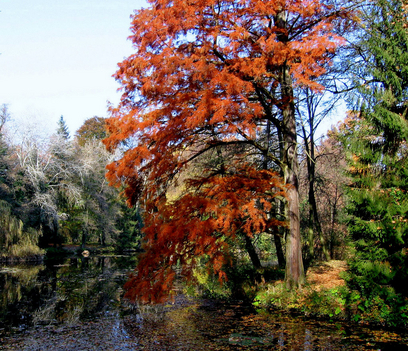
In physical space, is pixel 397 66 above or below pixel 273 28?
below

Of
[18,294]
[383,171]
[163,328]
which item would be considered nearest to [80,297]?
[18,294]

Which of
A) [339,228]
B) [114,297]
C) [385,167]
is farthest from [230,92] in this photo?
[339,228]

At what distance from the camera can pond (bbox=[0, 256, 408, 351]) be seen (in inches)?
273

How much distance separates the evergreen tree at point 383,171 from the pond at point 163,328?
3.97ft

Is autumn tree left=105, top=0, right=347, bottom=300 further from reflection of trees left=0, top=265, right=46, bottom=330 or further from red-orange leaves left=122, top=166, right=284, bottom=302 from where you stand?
reflection of trees left=0, top=265, right=46, bottom=330

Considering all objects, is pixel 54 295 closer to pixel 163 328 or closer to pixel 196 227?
pixel 163 328

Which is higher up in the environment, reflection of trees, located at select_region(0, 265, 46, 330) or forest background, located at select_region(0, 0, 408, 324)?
forest background, located at select_region(0, 0, 408, 324)

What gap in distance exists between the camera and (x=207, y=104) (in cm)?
823

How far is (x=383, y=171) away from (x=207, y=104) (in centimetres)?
438

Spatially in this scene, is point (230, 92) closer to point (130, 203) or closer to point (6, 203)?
point (130, 203)

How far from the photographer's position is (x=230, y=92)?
27.4 feet

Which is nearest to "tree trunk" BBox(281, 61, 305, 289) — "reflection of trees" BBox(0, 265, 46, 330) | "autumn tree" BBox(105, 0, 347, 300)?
"autumn tree" BBox(105, 0, 347, 300)

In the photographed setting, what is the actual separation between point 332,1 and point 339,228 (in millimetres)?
11675

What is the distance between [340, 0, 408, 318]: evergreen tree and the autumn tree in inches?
50.0
